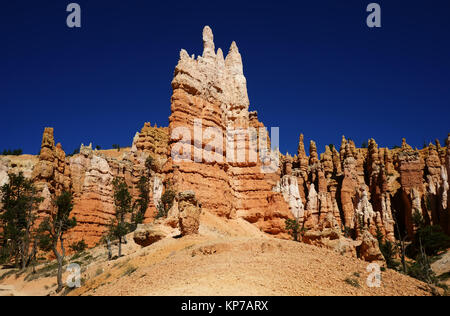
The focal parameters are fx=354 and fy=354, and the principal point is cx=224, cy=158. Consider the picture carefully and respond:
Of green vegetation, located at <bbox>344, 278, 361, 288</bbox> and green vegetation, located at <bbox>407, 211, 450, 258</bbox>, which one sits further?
green vegetation, located at <bbox>407, 211, 450, 258</bbox>

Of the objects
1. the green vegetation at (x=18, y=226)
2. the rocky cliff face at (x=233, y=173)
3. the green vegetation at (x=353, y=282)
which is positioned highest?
the rocky cliff face at (x=233, y=173)

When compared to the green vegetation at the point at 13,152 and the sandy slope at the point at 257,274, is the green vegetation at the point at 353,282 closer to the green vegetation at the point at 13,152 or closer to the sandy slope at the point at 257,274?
the sandy slope at the point at 257,274

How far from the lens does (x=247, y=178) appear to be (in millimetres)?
42188

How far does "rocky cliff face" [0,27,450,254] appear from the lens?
3606 centimetres

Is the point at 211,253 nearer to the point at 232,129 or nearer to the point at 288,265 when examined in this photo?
the point at 288,265

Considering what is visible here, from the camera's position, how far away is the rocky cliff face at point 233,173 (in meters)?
36.1

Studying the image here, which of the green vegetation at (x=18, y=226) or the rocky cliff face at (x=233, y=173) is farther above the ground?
the rocky cliff face at (x=233, y=173)

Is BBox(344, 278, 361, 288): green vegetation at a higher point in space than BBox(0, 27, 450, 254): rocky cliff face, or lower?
lower

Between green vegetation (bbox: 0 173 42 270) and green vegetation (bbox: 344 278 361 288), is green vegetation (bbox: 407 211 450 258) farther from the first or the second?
green vegetation (bbox: 0 173 42 270)

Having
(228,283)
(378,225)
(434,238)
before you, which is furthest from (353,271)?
(378,225)

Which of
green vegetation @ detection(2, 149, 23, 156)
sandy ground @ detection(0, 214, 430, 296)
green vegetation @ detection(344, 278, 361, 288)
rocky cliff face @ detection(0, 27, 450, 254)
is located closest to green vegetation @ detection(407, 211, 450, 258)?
rocky cliff face @ detection(0, 27, 450, 254)

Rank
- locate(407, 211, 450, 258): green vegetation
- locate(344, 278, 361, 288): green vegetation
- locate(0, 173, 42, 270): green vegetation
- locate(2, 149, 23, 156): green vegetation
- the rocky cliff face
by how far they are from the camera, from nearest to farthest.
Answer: locate(344, 278, 361, 288): green vegetation < locate(0, 173, 42, 270): green vegetation < the rocky cliff face < locate(407, 211, 450, 258): green vegetation < locate(2, 149, 23, 156): green vegetation

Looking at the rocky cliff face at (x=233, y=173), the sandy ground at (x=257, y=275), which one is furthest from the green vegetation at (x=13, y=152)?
the sandy ground at (x=257, y=275)

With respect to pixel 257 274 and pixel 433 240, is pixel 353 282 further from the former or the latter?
pixel 433 240
